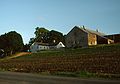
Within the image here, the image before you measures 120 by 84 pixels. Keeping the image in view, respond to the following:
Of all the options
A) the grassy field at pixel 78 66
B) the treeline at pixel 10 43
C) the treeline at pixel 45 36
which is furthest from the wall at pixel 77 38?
the treeline at pixel 45 36

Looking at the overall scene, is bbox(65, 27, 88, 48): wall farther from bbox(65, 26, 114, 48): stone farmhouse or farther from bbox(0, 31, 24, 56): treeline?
bbox(0, 31, 24, 56): treeline

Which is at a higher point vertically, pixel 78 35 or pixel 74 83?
pixel 78 35

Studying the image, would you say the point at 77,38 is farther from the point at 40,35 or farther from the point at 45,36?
the point at 45,36

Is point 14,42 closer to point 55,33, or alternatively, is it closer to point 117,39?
point 117,39

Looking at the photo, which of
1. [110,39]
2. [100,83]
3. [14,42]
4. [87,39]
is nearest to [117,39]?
[110,39]

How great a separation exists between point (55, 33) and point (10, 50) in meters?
54.6

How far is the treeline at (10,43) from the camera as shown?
3750 inches

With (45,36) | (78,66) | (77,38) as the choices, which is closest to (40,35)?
(45,36)

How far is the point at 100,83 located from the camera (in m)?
18.8

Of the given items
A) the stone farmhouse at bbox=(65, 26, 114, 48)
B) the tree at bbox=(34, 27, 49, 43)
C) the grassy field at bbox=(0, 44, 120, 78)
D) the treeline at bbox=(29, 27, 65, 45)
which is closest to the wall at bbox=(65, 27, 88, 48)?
the stone farmhouse at bbox=(65, 26, 114, 48)

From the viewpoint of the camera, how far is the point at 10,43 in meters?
95.0

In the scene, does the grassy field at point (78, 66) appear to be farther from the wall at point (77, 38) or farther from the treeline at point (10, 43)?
the treeline at point (10, 43)

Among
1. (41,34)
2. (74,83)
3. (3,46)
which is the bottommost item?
(74,83)

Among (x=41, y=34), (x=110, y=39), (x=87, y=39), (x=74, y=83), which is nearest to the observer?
(x=74, y=83)
